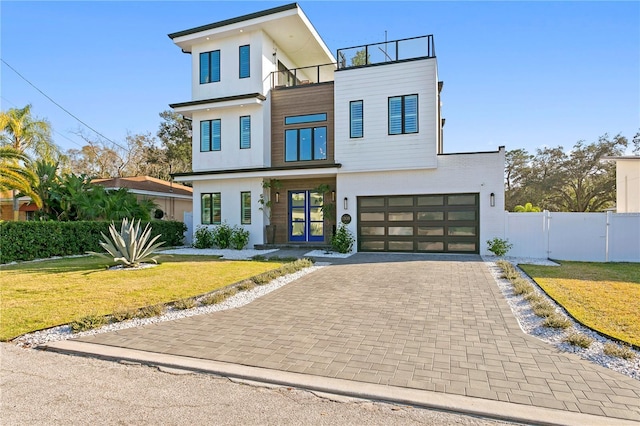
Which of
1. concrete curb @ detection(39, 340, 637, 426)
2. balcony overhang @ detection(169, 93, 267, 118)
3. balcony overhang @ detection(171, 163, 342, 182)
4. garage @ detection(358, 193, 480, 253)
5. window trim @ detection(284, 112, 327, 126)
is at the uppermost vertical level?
balcony overhang @ detection(169, 93, 267, 118)

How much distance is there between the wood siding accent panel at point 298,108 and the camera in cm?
1619

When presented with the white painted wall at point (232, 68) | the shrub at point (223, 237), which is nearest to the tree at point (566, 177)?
the white painted wall at point (232, 68)

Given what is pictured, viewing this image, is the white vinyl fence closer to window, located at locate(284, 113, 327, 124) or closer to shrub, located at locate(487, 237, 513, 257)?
shrub, located at locate(487, 237, 513, 257)

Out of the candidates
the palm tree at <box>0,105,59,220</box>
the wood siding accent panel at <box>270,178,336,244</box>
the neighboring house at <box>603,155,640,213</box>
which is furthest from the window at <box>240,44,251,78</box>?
the neighboring house at <box>603,155,640,213</box>

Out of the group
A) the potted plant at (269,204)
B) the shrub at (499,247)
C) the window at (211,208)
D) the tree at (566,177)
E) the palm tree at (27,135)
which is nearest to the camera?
the shrub at (499,247)

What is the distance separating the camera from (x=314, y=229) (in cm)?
1642

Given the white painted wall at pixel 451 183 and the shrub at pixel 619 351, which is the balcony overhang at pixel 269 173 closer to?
the white painted wall at pixel 451 183

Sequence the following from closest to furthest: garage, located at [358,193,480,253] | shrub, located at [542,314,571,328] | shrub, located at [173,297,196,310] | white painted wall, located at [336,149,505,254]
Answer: shrub, located at [542,314,571,328]
shrub, located at [173,297,196,310]
white painted wall, located at [336,149,505,254]
garage, located at [358,193,480,253]

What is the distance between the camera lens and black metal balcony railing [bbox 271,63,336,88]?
56.8 ft

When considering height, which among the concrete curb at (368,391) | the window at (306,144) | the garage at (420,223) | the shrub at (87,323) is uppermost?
the window at (306,144)

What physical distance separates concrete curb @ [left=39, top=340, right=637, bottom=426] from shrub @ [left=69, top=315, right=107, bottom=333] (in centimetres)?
65

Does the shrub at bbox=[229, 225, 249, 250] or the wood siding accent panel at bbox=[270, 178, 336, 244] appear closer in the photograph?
the shrub at bbox=[229, 225, 249, 250]

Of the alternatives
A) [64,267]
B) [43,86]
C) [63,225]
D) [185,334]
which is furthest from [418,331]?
[43,86]

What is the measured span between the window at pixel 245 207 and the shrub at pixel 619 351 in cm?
1384
